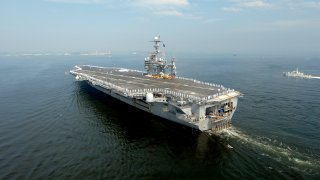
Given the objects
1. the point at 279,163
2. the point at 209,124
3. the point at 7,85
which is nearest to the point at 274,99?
the point at 209,124

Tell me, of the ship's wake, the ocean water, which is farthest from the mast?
→ the ship's wake

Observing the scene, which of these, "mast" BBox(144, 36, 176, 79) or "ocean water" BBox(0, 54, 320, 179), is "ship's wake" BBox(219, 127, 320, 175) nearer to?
"ocean water" BBox(0, 54, 320, 179)

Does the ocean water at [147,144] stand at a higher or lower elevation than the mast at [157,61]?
lower

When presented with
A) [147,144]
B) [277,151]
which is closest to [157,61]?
[147,144]

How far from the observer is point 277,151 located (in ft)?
98.9

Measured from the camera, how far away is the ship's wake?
27.0 meters

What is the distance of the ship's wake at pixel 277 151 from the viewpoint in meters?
27.0

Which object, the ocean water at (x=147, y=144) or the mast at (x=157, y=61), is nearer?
the ocean water at (x=147, y=144)

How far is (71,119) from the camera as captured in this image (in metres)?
44.8

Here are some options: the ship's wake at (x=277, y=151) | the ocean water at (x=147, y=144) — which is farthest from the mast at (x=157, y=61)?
the ship's wake at (x=277, y=151)

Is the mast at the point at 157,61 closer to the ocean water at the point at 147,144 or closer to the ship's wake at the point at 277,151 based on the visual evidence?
the ocean water at the point at 147,144

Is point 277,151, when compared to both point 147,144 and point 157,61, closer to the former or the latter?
point 147,144

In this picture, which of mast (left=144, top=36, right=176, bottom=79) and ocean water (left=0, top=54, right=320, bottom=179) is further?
mast (left=144, top=36, right=176, bottom=79)

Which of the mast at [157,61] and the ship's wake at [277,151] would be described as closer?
the ship's wake at [277,151]
